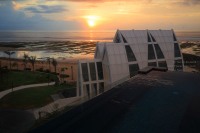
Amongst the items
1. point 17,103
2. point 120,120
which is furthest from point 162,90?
point 17,103

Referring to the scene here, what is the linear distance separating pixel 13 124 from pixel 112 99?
50.2 ft

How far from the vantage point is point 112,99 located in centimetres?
1184

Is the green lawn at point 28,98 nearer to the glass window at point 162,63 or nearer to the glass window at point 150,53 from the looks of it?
the glass window at point 150,53

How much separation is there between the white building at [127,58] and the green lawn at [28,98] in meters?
7.02

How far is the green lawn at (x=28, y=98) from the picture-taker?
87.5 ft

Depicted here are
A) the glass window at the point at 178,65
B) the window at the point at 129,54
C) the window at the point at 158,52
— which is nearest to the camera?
the window at the point at 129,54

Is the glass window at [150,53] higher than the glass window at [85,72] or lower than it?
higher

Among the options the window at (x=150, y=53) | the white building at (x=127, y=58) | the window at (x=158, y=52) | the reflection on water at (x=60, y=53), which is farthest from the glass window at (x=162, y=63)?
the reflection on water at (x=60, y=53)

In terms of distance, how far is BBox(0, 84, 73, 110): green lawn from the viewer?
2667 cm

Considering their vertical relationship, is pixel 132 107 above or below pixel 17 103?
above

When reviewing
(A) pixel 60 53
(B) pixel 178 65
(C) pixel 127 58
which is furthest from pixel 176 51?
(A) pixel 60 53

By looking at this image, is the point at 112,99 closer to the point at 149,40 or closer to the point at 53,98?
the point at 53,98

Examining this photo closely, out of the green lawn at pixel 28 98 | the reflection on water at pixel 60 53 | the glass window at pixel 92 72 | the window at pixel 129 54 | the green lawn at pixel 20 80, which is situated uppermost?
the reflection on water at pixel 60 53

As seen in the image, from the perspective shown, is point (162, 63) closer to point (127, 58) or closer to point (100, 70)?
point (127, 58)
